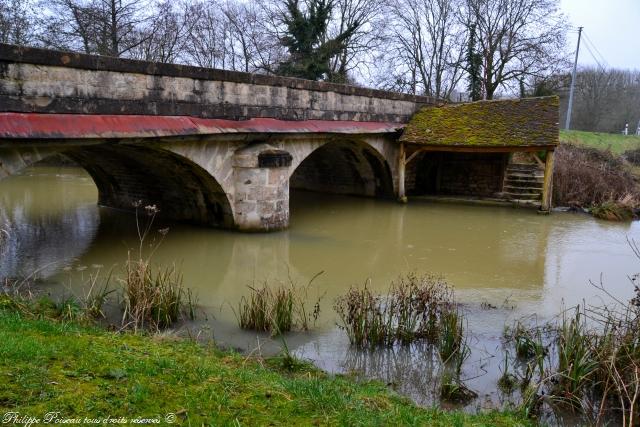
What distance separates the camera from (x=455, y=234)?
1077 cm

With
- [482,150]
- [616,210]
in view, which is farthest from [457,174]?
[616,210]

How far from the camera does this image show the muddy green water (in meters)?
4.93

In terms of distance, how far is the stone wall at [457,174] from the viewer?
1578 cm

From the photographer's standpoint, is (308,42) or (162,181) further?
(308,42)

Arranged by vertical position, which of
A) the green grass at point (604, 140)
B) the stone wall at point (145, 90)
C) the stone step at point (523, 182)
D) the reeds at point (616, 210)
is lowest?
the reeds at point (616, 210)

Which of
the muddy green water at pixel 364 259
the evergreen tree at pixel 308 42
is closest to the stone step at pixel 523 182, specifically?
the muddy green water at pixel 364 259

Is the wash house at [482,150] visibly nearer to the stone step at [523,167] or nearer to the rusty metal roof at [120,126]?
the stone step at [523,167]

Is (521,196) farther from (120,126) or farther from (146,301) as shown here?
(146,301)

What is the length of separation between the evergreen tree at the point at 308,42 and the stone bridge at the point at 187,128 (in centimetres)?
854

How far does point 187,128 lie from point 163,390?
18.1 ft

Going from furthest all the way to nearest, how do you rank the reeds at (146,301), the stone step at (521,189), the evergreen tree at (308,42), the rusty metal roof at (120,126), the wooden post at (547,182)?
the evergreen tree at (308,42) → the stone step at (521,189) → the wooden post at (547,182) → the rusty metal roof at (120,126) → the reeds at (146,301)

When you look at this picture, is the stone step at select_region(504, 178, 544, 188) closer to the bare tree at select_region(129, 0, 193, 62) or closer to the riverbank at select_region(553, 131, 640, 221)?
the riverbank at select_region(553, 131, 640, 221)

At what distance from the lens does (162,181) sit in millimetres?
10281

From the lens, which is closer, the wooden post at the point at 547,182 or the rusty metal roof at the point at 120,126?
the rusty metal roof at the point at 120,126
